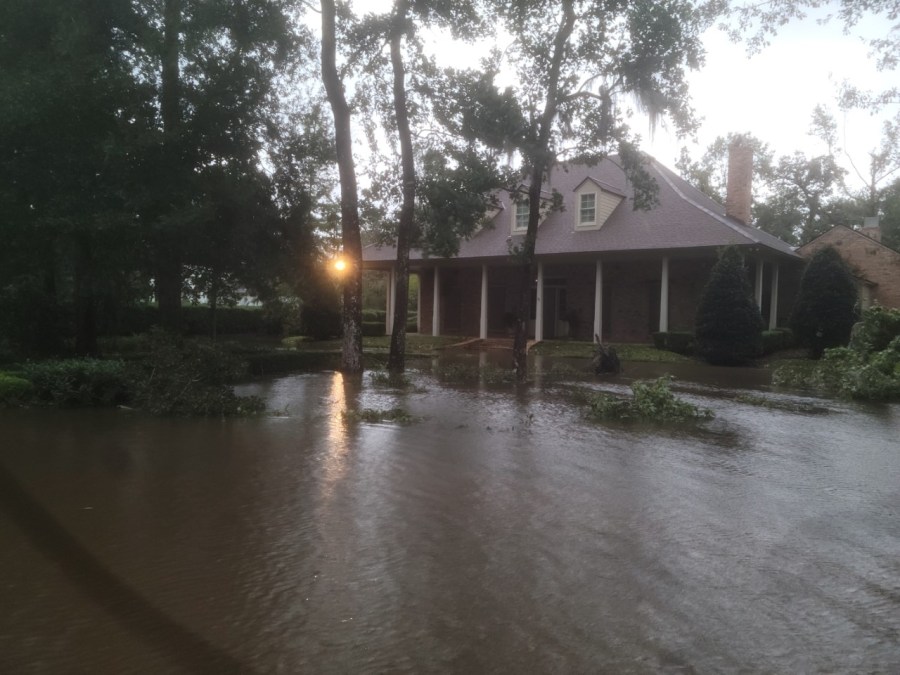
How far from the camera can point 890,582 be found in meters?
4.50

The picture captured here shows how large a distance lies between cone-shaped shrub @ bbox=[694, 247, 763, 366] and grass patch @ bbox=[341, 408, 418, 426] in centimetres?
1344

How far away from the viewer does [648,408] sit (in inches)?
446

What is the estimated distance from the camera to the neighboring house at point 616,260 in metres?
24.3

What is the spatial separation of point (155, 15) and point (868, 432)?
16.3 meters

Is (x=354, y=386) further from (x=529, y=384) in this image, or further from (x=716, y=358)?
(x=716, y=358)

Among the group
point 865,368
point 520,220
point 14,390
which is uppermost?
point 520,220

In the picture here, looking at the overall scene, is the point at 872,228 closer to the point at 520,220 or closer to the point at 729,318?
the point at 729,318

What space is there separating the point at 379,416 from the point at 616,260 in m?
17.7

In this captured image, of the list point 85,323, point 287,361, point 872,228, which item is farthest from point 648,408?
point 872,228

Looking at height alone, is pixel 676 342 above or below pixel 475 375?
above

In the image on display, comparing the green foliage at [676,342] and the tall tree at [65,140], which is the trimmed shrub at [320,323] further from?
the tall tree at [65,140]

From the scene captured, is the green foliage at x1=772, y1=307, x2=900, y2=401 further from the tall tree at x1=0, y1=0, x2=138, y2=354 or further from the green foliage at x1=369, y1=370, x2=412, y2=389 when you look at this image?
the tall tree at x1=0, y1=0, x2=138, y2=354

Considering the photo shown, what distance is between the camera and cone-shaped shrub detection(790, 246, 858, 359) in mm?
A: 22406

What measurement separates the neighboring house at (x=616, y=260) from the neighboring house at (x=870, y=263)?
94.9 inches
